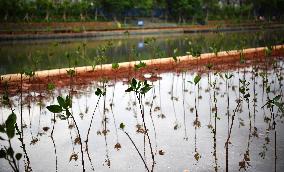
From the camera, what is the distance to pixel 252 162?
17.6 feet

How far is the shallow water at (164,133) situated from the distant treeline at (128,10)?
32.2 m

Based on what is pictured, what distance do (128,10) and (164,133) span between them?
47.1 metres

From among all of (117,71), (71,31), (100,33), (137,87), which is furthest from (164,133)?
(71,31)

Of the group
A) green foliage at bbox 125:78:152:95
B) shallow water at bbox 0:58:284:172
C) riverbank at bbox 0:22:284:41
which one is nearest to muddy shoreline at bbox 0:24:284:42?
riverbank at bbox 0:22:284:41

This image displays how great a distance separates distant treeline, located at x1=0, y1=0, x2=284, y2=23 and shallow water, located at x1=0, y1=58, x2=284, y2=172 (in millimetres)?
32243

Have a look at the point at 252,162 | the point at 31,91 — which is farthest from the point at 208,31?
the point at 252,162

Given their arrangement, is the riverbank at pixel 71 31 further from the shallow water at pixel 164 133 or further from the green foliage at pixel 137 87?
the green foliage at pixel 137 87

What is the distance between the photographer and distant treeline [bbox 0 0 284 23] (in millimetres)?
40312

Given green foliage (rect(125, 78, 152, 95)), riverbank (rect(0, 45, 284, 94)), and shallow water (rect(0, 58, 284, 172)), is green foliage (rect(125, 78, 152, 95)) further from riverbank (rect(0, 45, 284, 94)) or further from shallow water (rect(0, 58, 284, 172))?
riverbank (rect(0, 45, 284, 94))

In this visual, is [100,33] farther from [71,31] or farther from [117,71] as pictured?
[117,71]

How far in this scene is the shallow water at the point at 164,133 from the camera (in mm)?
5453

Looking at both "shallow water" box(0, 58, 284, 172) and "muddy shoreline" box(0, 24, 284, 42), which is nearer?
"shallow water" box(0, 58, 284, 172)

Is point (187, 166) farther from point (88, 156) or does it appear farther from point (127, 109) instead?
point (127, 109)

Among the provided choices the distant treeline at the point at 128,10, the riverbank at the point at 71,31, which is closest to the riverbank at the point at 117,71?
the riverbank at the point at 71,31
